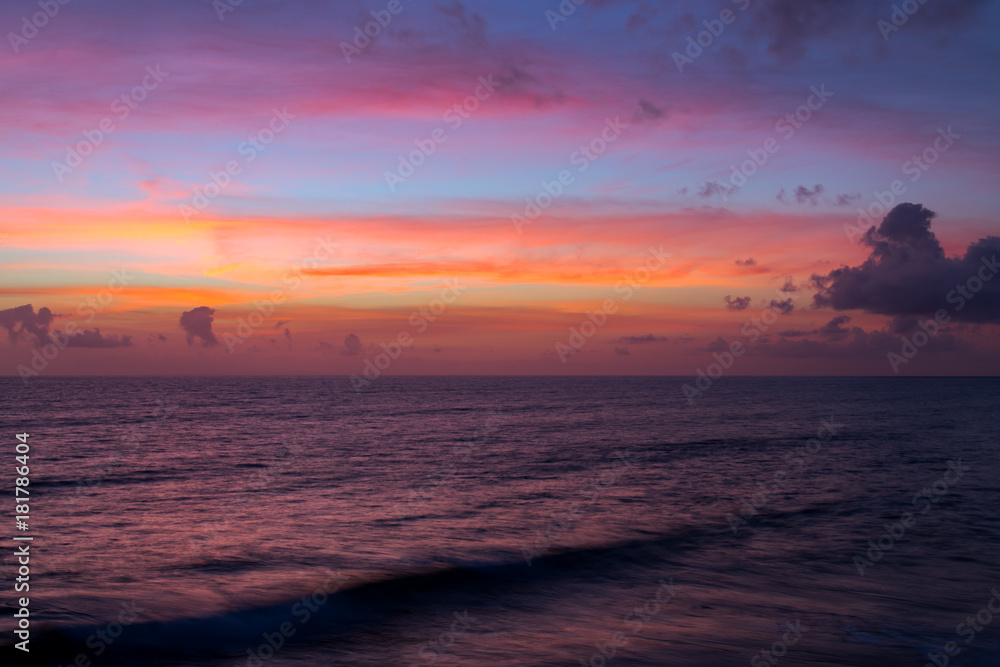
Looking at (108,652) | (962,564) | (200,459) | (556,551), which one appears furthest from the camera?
(200,459)

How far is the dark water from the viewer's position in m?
13.9

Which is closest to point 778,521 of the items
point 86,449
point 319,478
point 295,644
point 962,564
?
point 962,564

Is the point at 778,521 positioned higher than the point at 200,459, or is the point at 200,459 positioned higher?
the point at 200,459

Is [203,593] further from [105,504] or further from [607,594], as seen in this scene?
[105,504]

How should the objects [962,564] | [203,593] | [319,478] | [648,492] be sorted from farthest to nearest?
[319,478] < [648,492] < [962,564] < [203,593]

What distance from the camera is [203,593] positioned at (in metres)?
16.7

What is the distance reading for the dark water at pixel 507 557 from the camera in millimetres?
13867

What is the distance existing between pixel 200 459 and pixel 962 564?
3859 centimetres

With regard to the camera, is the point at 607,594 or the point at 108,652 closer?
the point at 108,652

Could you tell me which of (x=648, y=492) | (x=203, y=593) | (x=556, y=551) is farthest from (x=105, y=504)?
(x=648, y=492)

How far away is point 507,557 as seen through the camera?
2058 cm

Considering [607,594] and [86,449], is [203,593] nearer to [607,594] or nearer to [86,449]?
[607,594]

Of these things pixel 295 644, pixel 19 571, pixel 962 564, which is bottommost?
pixel 962 564

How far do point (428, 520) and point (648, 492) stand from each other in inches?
452
